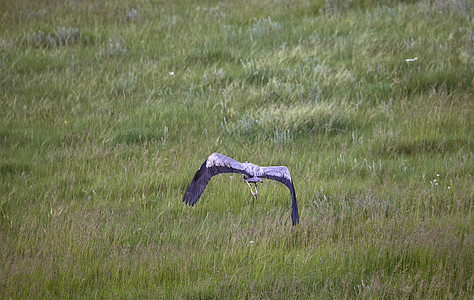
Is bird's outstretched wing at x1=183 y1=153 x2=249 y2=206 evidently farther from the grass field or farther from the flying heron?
the grass field

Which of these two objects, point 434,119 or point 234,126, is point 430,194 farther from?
point 234,126

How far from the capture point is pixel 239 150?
5.40m

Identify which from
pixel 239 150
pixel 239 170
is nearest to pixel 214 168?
pixel 239 170

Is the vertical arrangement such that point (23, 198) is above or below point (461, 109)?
below

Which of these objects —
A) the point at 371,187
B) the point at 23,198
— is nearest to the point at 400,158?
the point at 371,187

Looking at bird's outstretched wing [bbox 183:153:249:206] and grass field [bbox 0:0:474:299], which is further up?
bird's outstretched wing [bbox 183:153:249:206]

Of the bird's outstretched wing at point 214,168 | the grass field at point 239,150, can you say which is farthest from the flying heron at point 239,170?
the grass field at point 239,150

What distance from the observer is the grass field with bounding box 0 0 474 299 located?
349 cm

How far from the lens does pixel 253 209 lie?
4.37 metres

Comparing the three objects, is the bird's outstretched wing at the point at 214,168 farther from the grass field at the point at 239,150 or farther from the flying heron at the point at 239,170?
the grass field at the point at 239,150

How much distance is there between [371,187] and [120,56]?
17.7ft

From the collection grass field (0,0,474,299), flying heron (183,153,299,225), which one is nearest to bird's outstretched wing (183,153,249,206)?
flying heron (183,153,299,225)

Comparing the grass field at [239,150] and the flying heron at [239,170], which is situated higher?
the flying heron at [239,170]

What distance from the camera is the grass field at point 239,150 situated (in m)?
3.49
